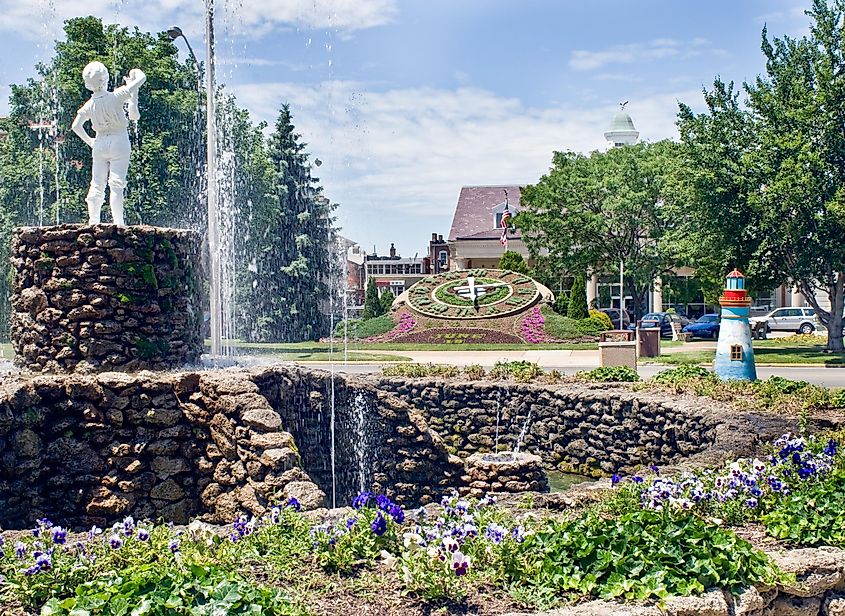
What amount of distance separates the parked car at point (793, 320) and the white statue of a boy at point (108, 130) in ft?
109

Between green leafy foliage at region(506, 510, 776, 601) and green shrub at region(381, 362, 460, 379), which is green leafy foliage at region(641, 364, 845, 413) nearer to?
green shrub at region(381, 362, 460, 379)

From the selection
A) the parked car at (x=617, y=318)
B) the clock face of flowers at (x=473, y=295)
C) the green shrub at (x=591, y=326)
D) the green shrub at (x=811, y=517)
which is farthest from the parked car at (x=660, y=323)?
the green shrub at (x=811, y=517)

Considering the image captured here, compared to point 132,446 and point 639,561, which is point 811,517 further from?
point 132,446

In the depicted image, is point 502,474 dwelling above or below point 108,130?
below

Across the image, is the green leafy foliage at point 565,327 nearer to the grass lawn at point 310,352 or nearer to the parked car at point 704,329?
the parked car at point 704,329

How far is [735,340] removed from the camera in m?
13.8

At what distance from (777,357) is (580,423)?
543 inches

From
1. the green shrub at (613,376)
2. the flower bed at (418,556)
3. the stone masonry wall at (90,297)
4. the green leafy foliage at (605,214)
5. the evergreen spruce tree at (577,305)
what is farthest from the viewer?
the green leafy foliage at (605,214)

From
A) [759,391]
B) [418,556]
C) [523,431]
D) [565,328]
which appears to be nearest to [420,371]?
[523,431]

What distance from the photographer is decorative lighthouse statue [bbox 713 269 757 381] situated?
13625 mm

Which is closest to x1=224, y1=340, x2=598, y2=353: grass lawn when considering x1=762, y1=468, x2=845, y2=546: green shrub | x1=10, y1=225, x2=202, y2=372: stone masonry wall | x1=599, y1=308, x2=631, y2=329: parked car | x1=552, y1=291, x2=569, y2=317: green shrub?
x1=552, y1=291, x2=569, y2=317: green shrub

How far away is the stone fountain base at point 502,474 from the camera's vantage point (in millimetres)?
11055

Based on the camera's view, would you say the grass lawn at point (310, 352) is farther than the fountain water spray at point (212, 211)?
Yes

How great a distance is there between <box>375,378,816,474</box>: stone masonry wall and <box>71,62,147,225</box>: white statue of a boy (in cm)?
552
